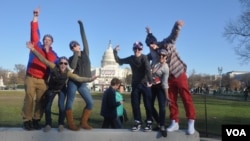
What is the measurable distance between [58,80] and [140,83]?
1591mm

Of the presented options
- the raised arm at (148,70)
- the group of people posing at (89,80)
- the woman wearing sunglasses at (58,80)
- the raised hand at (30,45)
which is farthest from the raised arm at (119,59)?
the raised hand at (30,45)

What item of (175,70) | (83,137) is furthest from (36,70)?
(175,70)

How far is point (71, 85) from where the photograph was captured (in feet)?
24.4

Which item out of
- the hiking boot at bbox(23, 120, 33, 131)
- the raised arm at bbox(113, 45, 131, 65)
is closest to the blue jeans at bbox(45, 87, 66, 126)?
the hiking boot at bbox(23, 120, 33, 131)

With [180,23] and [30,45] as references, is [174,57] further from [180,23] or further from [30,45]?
[30,45]

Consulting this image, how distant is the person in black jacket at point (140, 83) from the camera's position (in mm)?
7375

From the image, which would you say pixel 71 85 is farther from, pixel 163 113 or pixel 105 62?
pixel 105 62

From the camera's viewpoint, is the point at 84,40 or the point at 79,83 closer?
the point at 79,83

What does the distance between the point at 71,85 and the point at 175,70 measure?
6.73ft

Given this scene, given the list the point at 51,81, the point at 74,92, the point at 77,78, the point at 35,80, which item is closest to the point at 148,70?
the point at 77,78

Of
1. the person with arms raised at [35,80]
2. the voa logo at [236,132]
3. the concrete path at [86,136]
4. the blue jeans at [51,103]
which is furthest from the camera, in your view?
the person with arms raised at [35,80]

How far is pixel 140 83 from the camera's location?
24.4 ft

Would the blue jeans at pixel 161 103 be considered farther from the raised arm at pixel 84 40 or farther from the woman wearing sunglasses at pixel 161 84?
the raised arm at pixel 84 40

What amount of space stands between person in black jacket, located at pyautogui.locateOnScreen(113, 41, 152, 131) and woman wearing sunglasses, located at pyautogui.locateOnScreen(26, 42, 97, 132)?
34.0 inches
